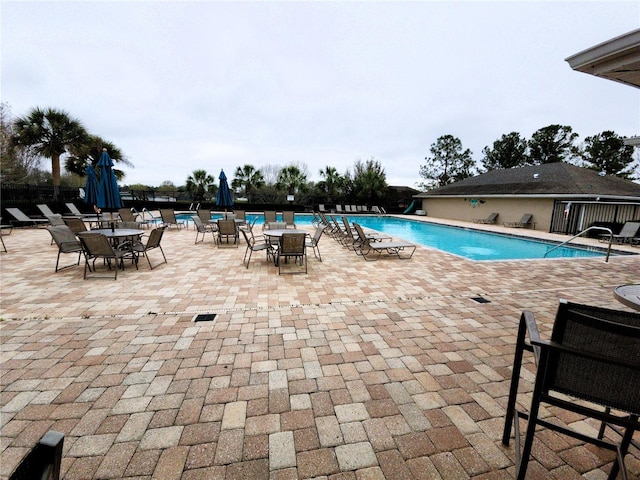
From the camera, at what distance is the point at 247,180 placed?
26.4 metres

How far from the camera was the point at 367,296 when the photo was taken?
416cm

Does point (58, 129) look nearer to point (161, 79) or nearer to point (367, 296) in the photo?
point (161, 79)

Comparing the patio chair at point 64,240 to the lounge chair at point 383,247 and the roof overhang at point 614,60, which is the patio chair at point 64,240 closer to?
the lounge chair at point 383,247

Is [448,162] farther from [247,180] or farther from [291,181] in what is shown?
[247,180]

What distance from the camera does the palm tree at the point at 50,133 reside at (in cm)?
1451

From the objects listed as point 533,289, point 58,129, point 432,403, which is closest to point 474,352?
point 432,403

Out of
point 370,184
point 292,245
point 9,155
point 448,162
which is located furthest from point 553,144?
point 9,155

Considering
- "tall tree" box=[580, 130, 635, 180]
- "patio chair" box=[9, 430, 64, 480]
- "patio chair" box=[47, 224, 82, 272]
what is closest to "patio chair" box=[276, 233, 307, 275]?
"patio chair" box=[47, 224, 82, 272]

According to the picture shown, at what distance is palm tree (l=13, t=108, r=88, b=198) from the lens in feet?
47.6

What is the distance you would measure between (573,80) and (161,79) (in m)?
19.6

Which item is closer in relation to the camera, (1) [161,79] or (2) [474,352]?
(2) [474,352]

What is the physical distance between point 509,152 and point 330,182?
2457 cm

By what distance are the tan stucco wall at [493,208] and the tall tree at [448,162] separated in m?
14.5

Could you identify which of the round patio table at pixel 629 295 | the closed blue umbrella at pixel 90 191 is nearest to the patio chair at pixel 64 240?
the closed blue umbrella at pixel 90 191
